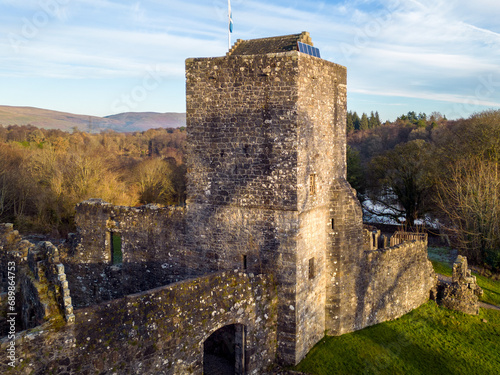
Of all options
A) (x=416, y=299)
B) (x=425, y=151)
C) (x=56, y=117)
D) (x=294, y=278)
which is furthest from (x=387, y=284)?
(x=56, y=117)

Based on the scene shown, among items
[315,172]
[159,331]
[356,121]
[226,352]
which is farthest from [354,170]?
[356,121]

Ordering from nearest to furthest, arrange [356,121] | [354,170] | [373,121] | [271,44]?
[271,44]
[354,170]
[373,121]
[356,121]

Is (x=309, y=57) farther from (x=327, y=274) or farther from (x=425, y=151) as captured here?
(x=425, y=151)

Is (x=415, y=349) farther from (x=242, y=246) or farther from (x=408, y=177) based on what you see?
(x=408, y=177)

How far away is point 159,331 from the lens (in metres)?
8.09

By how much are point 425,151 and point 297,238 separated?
24.1m

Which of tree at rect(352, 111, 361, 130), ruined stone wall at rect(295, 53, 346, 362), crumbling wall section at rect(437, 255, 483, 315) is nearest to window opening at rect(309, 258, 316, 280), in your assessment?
ruined stone wall at rect(295, 53, 346, 362)

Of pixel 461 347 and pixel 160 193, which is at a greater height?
pixel 160 193

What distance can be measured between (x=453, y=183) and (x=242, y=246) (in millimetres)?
19816

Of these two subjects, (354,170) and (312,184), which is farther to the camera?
(354,170)

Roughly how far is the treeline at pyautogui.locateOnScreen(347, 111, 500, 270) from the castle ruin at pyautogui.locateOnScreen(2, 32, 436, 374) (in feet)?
38.2

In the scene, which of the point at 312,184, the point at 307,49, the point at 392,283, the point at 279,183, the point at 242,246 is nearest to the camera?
the point at 279,183

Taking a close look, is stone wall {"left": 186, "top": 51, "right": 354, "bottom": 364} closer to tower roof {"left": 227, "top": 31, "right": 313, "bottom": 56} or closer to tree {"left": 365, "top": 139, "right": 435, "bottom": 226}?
tower roof {"left": 227, "top": 31, "right": 313, "bottom": 56}

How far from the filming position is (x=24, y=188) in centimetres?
Answer: 2833
